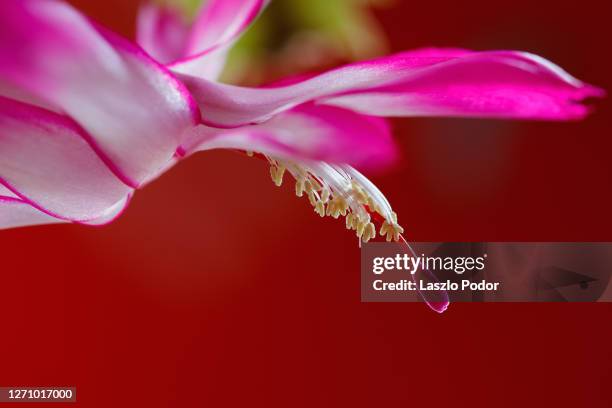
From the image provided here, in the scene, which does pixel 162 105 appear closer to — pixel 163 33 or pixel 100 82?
pixel 100 82

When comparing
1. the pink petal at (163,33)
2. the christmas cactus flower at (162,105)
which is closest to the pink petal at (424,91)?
the christmas cactus flower at (162,105)

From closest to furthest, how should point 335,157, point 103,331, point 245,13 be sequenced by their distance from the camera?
point 335,157 → point 245,13 → point 103,331

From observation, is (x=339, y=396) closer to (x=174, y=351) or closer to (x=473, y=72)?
(x=174, y=351)

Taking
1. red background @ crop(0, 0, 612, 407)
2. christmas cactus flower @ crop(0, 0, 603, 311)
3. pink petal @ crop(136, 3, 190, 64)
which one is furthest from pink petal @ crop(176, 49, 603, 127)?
red background @ crop(0, 0, 612, 407)

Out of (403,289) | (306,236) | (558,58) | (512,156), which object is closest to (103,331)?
(306,236)

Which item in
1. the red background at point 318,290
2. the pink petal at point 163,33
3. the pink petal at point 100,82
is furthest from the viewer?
the red background at point 318,290

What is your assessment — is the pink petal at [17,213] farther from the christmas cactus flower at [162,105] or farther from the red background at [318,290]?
the red background at [318,290]

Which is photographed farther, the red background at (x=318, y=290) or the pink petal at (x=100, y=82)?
the red background at (x=318, y=290)
